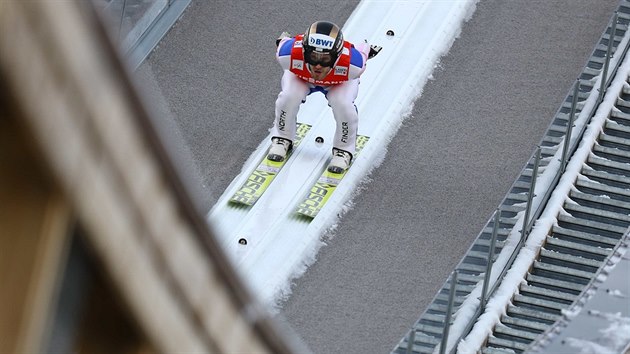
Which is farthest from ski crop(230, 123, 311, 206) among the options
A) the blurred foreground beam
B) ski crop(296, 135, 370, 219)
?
the blurred foreground beam

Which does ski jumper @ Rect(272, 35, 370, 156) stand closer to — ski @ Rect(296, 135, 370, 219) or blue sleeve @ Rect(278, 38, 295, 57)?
blue sleeve @ Rect(278, 38, 295, 57)

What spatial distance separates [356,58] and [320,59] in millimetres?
385

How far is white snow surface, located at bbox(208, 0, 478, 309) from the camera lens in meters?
11.8

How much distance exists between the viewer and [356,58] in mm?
12297

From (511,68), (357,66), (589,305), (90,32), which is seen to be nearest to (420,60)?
(511,68)

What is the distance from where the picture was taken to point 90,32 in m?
1.50

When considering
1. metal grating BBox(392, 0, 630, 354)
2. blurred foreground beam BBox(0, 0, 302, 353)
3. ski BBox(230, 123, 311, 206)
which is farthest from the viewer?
ski BBox(230, 123, 311, 206)

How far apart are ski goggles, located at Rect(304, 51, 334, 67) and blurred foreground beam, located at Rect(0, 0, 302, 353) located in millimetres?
→ 10494

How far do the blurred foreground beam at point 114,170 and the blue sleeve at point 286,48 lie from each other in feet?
35.5

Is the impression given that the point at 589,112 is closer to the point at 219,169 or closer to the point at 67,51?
the point at 219,169

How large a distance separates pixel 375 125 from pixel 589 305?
17.3 ft

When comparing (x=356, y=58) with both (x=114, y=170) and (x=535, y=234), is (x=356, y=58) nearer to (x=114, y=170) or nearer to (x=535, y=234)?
(x=535, y=234)

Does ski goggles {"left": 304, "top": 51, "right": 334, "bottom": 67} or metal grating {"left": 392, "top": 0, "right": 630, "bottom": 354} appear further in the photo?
ski goggles {"left": 304, "top": 51, "right": 334, "bottom": 67}

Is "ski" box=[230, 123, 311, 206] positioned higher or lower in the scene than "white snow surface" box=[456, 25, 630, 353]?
lower
